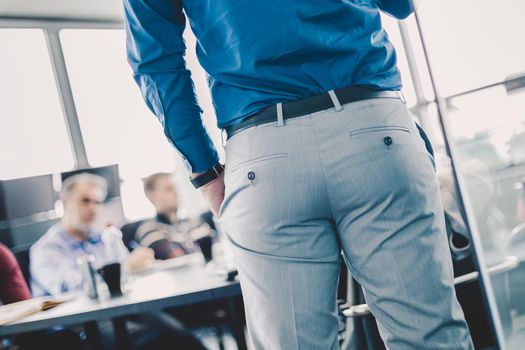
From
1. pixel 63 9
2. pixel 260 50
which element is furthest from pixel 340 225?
pixel 63 9

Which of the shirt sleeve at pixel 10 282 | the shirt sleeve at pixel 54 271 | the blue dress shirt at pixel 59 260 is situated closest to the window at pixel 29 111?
the blue dress shirt at pixel 59 260

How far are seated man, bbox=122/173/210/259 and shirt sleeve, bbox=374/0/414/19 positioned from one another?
2.69m

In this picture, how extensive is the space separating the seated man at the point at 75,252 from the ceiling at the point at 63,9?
1944 millimetres

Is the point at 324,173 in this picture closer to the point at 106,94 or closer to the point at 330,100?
the point at 330,100

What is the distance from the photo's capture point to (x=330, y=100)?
75 centimetres

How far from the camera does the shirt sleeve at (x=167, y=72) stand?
0.86 meters

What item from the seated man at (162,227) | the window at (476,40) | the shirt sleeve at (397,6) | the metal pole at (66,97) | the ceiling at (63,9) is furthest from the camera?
the metal pole at (66,97)

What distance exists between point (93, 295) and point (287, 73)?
1268 millimetres

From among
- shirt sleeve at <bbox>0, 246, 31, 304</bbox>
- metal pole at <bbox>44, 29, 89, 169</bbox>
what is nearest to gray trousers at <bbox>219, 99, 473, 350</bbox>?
shirt sleeve at <bbox>0, 246, 31, 304</bbox>

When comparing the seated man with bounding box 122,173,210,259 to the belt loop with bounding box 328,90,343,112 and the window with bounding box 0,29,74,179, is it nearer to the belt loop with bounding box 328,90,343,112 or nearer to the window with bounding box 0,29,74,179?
the window with bounding box 0,29,74,179

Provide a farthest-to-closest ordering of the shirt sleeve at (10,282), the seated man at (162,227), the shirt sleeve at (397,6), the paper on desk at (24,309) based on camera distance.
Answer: the seated man at (162,227) < the shirt sleeve at (10,282) < the paper on desk at (24,309) < the shirt sleeve at (397,6)

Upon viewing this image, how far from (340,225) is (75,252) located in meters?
2.67

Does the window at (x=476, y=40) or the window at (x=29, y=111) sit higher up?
the window at (x=29, y=111)

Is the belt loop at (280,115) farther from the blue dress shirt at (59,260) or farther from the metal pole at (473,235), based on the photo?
the blue dress shirt at (59,260)
